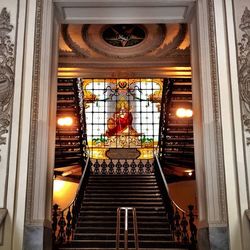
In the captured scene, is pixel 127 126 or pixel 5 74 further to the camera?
pixel 127 126

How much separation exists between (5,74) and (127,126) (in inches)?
599

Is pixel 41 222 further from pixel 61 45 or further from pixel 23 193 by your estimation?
pixel 61 45

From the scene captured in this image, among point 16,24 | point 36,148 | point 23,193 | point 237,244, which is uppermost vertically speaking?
point 16,24

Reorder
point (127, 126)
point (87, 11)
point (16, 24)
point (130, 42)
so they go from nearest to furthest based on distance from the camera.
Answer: point (16, 24), point (87, 11), point (130, 42), point (127, 126)

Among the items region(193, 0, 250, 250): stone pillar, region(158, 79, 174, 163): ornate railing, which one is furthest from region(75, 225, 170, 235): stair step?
region(158, 79, 174, 163): ornate railing

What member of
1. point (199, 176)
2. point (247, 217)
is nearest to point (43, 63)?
point (199, 176)

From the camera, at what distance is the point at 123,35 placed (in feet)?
33.4

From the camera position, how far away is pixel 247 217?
5422 mm

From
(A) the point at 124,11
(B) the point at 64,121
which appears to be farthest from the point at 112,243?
(B) the point at 64,121

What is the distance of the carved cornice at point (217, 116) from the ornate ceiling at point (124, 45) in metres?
3.37

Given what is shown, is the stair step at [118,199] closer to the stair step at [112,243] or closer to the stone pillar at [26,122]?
the stair step at [112,243]

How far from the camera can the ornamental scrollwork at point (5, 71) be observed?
5.82 m

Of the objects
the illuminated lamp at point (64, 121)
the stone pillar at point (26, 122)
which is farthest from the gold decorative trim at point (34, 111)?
the illuminated lamp at point (64, 121)

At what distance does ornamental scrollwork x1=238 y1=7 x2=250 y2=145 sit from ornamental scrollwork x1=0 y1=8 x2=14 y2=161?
309 cm
